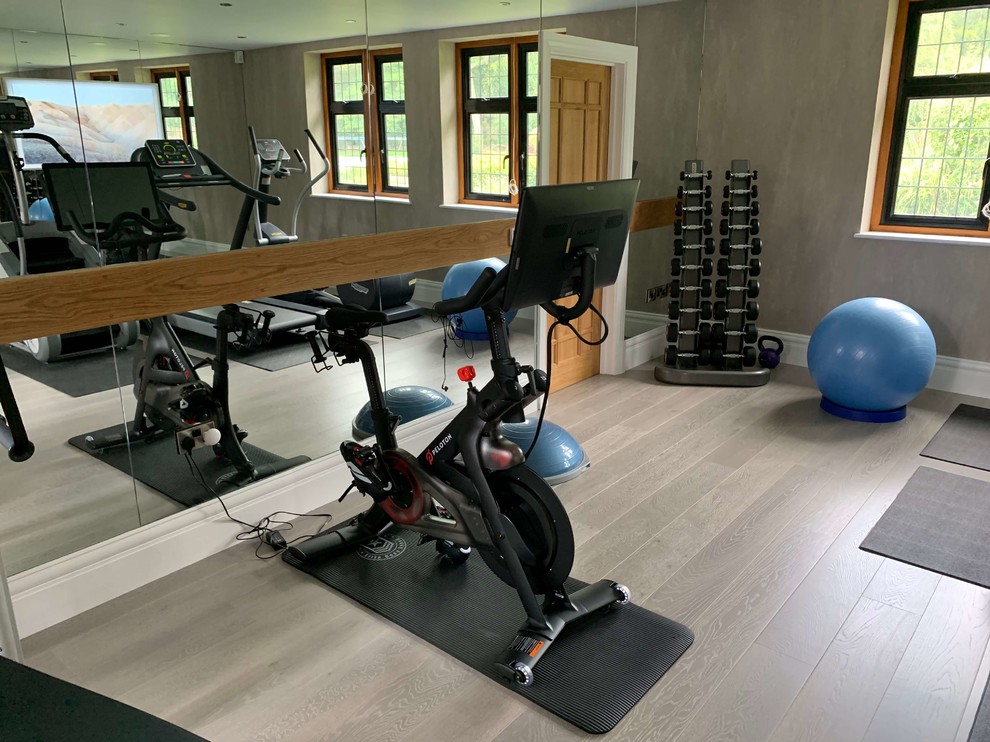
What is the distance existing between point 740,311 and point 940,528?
2.19m

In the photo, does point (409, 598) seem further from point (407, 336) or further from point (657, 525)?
point (407, 336)

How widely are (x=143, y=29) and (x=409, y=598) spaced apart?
6.79 feet

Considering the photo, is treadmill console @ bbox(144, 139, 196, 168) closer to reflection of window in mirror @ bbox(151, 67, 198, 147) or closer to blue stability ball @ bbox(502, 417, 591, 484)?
reflection of window in mirror @ bbox(151, 67, 198, 147)

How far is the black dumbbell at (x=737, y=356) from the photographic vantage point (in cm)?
511

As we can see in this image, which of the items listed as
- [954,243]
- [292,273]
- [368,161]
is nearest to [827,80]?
[954,243]

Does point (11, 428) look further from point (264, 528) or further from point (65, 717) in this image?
point (65, 717)

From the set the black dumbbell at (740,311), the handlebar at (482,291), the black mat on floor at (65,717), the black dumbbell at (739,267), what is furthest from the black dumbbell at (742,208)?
the black mat on floor at (65,717)

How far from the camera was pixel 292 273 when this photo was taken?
289cm

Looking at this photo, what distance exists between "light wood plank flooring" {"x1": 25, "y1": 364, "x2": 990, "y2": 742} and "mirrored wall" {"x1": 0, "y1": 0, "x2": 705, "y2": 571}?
0.46 metres

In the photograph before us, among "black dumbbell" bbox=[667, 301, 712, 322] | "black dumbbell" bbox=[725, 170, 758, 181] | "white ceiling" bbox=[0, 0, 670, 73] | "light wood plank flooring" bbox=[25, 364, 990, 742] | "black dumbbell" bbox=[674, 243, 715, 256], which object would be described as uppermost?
"white ceiling" bbox=[0, 0, 670, 73]

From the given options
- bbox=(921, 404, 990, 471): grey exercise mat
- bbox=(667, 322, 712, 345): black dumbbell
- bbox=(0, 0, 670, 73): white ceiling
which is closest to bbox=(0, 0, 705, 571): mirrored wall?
bbox=(0, 0, 670, 73): white ceiling

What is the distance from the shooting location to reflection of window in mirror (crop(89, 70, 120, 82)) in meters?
2.27

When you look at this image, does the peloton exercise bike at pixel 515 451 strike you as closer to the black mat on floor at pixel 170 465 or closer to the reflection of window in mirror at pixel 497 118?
the black mat on floor at pixel 170 465

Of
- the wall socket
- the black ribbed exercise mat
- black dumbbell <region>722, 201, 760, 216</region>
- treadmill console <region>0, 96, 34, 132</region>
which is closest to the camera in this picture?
treadmill console <region>0, 96, 34, 132</region>
